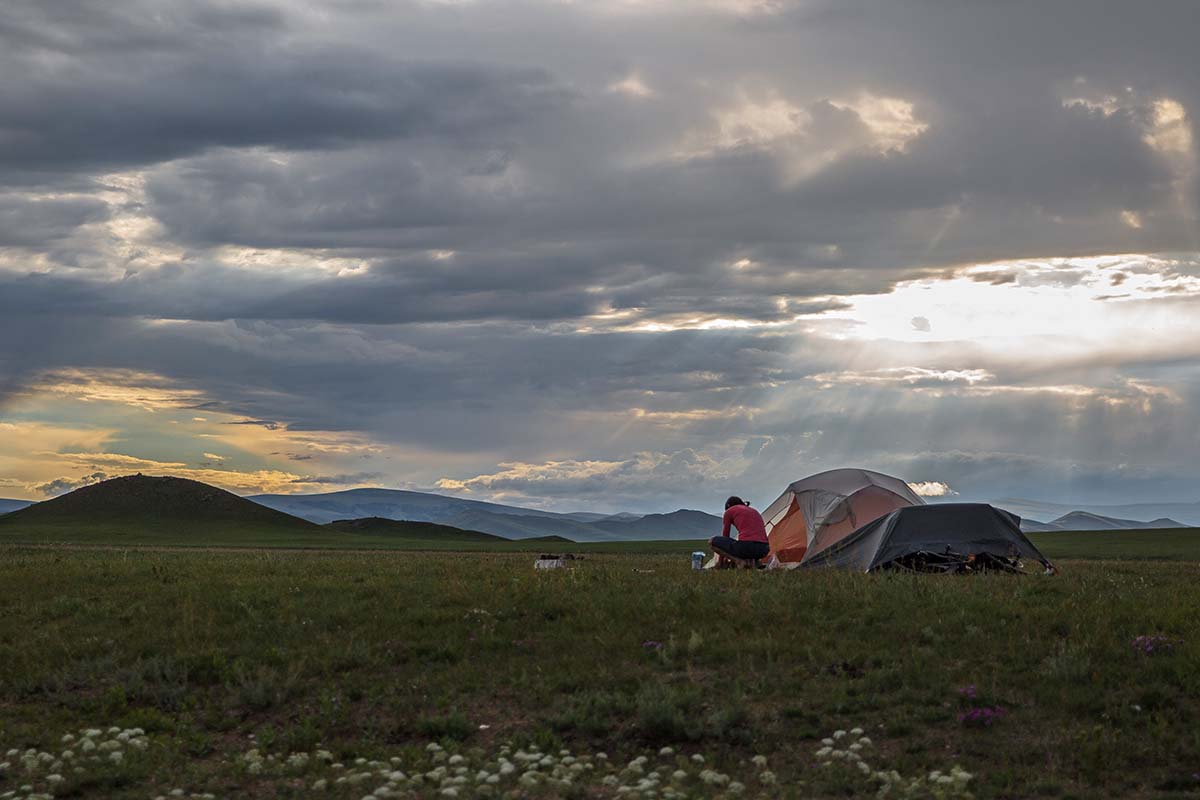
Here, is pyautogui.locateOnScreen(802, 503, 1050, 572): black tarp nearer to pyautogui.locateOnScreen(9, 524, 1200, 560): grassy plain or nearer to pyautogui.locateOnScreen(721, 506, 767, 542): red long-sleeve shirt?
pyautogui.locateOnScreen(721, 506, 767, 542): red long-sleeve shirt

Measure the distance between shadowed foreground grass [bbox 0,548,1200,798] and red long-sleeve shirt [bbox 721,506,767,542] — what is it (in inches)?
296

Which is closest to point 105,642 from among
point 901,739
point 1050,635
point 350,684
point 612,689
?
point 350,684

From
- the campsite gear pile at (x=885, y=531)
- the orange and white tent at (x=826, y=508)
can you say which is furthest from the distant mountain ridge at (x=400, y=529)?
the campsite gear pile at (x=885, y=531)

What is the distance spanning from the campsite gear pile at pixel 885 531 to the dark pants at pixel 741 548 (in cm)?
202

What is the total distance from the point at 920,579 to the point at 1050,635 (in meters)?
6.03

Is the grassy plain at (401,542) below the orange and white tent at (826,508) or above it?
below

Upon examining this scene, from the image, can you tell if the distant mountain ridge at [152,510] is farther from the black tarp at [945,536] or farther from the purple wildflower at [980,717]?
the purple wildflower at [980,717]

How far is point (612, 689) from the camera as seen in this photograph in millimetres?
16188

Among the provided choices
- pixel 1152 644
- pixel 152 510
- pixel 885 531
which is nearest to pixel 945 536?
pixel 885 531

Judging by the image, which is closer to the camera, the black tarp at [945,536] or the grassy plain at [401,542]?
the black tarp at [945,536]

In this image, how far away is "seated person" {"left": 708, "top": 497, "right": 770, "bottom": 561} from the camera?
31.0 metres

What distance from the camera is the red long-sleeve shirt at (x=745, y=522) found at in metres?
31.2

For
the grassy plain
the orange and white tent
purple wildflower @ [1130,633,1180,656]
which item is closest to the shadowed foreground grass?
purple wildflower @ [1130,633,1180,656]

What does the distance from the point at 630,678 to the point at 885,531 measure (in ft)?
50.8
